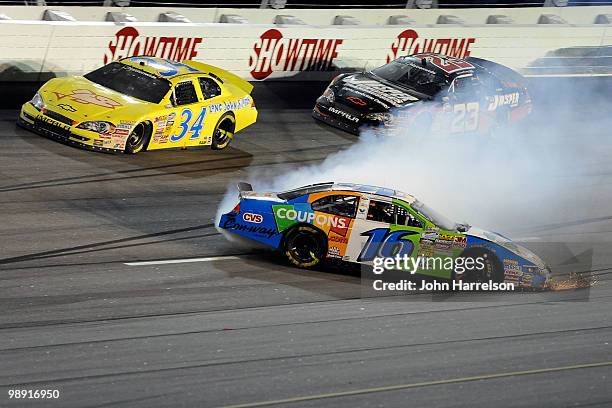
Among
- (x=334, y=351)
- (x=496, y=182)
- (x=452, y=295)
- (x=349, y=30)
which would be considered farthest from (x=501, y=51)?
(x=334, y=351)

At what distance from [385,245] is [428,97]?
7333mm

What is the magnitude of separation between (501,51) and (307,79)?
5414 mm

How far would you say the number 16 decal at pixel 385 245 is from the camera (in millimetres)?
A: 13125

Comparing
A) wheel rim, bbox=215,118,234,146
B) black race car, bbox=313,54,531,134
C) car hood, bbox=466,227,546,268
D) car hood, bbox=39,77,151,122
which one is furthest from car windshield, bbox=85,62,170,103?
car hood, bbox=466,227,546,268

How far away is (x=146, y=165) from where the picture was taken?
17031 mm

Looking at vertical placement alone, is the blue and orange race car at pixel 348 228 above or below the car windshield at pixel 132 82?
above

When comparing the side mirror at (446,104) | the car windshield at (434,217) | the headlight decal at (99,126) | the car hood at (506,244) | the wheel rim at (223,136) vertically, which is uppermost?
the car windshield at (434,217)

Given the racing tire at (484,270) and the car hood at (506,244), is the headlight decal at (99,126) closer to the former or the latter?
the car hood at (506,244)

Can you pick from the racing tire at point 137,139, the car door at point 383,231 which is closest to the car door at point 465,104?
the racing tire at point 137,139

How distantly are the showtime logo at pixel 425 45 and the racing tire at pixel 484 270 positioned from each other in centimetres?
1147

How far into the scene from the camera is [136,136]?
56.4 ft

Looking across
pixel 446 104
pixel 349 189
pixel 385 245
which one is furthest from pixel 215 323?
pixel 446 104

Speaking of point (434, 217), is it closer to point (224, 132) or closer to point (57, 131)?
point (224, 132)

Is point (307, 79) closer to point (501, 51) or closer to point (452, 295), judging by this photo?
point (501, 51)
